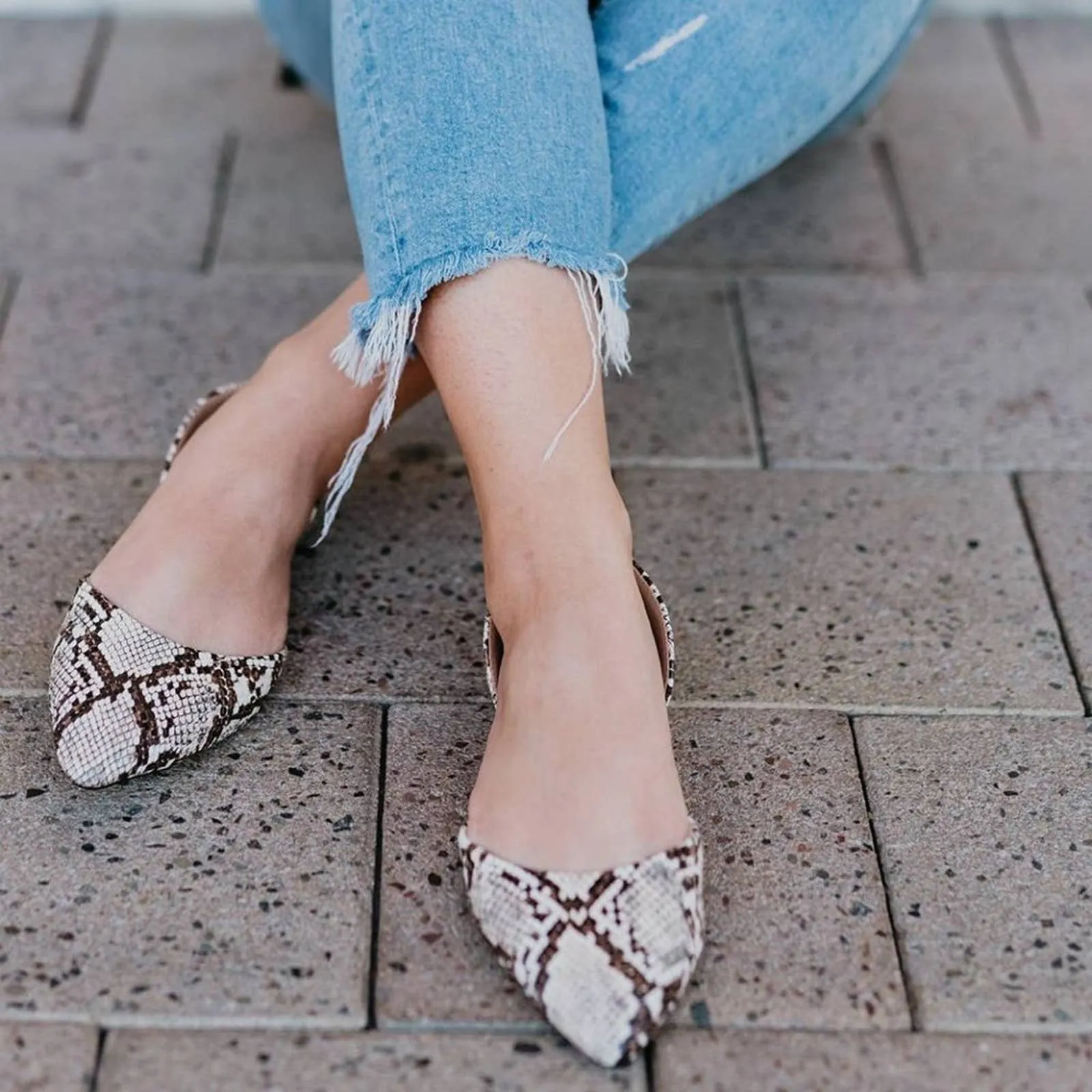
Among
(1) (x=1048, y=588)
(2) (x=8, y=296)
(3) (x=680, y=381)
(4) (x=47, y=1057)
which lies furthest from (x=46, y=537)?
(1) (x=1048, y=588)

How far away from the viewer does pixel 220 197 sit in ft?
5.64

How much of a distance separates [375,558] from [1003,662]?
55 centimetres

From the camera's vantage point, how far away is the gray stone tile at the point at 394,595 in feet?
3.78

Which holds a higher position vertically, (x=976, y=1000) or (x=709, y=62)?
(x=709, y=62)

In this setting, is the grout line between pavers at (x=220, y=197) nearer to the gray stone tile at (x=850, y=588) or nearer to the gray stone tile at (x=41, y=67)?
the gray stone tile at (x=41, y=67)

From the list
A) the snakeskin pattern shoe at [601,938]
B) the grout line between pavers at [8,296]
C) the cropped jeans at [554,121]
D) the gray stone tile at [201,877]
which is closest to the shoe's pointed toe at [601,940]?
the snakeskin pattern shoe at [601,938]

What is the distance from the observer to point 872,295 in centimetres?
161

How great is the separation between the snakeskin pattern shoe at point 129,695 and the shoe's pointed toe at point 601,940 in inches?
9.9

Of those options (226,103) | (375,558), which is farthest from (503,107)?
(226,103)

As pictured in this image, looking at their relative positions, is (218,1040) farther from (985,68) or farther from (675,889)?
(985,68)

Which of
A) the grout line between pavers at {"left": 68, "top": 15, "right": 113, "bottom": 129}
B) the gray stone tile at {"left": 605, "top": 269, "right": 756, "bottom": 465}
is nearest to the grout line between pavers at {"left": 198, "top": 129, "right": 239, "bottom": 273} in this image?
the grout line between pavers at {"left": 68, "top": 15, "right": 113, "bottom": 129}

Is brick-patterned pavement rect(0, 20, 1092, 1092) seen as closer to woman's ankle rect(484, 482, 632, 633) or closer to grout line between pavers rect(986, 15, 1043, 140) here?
grout line between pavers rect(986, 15, 1043, 140)

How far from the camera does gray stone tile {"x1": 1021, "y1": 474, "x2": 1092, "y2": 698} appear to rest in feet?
4.00

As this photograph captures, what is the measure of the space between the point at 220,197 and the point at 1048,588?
1.06m
